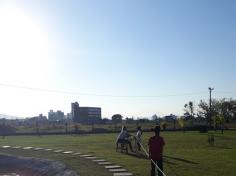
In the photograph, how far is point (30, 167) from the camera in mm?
27172

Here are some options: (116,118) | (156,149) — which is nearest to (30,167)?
(156,149)

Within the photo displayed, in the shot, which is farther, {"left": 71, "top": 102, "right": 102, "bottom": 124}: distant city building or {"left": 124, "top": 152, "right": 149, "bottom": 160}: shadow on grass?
{"left": 71, "top": 102, "right": 102, "bottom": 124}: distant city building

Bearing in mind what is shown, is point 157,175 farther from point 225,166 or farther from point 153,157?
point 225,166

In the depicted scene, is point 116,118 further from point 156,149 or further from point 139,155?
point 156,149

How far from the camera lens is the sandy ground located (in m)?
23.2

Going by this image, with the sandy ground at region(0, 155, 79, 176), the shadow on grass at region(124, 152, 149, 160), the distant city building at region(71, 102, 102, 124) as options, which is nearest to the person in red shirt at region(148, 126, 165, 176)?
the sandy ground at region(0, 155, 79, 176)

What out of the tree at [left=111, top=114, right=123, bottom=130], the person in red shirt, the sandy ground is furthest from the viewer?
the tree at [left=111, top=114, right=123, bottom=130]

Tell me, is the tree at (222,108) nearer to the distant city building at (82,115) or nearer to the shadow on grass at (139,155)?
the distant city building at (82,115)

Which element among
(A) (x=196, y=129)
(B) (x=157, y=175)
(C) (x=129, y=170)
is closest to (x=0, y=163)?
(C) (x=129, y=170)

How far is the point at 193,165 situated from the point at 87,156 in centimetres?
779

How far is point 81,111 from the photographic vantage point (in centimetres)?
13800

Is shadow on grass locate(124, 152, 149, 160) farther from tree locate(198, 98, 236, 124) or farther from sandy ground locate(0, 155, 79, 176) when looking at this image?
tree locate(198, 98, 236, 124)

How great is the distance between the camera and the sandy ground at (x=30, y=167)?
23234mm

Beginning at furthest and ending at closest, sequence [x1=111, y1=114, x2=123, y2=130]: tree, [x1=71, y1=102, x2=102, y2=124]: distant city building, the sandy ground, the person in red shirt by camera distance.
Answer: [x1=71, y1=102, x2=102, y2=124]: distant city building, [x1=111, y1=114, x2=123, y2=130]: tree, the sandy ground, the person in red shirt
